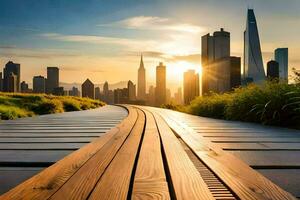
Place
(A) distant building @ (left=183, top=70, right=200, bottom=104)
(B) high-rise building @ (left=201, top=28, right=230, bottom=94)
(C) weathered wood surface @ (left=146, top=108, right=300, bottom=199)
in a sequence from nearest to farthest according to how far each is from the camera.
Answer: (C) weathered wood surface @ (left=146, top=108, right=300, bottom=199), (A) distant building @ (left=183, top=70, right=200, bottom=104), (B) high-rise building @ (left=201, top=28, right=230, bottom=94)

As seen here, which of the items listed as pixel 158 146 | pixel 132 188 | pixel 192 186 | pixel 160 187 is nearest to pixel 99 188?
pixel 132 188

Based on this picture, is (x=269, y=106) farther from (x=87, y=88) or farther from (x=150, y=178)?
(x=87, y=88)

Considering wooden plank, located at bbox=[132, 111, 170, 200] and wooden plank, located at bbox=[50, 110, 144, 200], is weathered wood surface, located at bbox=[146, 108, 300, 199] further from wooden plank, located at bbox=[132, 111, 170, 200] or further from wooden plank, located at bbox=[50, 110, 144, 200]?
wooden plank, located at bbox=[50, 110, 144, 200]

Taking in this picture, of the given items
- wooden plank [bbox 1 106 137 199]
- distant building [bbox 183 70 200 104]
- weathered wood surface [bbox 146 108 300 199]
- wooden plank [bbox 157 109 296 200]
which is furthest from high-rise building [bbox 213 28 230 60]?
wooden plank [bbox 1 106 137 199]

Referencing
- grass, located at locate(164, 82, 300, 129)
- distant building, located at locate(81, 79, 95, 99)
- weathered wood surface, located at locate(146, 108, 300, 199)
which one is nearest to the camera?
weathered wood surface, located at locate(146, 108, 300, 199)

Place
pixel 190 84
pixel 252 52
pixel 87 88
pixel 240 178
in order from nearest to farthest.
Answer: pixel 240 178 < pixel 87 88 < pixel 190 84 < pixel 252 52

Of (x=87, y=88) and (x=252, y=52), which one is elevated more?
(x=252, y=52)

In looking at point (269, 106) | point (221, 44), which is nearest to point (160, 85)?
point (221, 44)

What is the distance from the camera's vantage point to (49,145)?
373cm

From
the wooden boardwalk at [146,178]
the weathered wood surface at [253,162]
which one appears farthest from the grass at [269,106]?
the wooden boardwalk at [146,178]

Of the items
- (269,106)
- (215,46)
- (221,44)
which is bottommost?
(269,106)

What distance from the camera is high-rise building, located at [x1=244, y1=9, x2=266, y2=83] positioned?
138750 mm

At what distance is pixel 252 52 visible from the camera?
138750 mm

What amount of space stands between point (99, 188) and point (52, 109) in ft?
41.3
